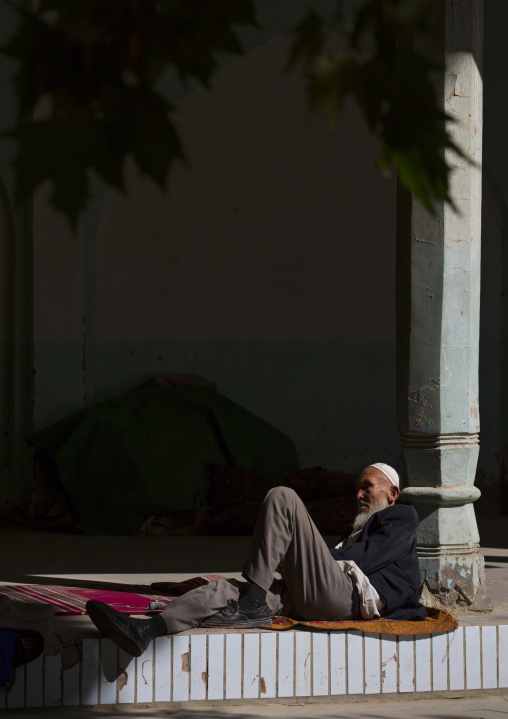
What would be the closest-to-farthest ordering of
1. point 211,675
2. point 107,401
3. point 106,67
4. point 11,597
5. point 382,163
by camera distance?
point 106,67, point 382,163, point 211,675, point 11,597, point 107,401

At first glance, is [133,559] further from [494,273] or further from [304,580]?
[494,273]

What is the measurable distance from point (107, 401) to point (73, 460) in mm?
886

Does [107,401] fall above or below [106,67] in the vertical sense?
below

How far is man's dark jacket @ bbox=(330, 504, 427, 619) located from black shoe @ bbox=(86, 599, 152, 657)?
107 cm

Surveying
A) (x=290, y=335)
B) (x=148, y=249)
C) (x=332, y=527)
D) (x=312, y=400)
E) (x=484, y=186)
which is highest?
(x=484, y=186)

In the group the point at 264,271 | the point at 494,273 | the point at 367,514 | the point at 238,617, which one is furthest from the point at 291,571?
the point at 494,273

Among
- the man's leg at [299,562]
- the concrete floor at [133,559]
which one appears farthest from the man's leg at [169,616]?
the concrete floor at [133,559]

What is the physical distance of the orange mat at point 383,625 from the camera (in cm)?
457

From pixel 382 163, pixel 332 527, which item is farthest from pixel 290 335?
pixel 382 163

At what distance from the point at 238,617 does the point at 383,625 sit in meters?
0.64

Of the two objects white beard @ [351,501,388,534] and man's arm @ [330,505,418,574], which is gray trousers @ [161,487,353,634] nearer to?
man's arm @ [330,505,418,574]

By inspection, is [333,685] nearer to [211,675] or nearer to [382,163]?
[211,675]

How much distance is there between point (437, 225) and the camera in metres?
5.22

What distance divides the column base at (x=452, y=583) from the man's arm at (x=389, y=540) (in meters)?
0.44
